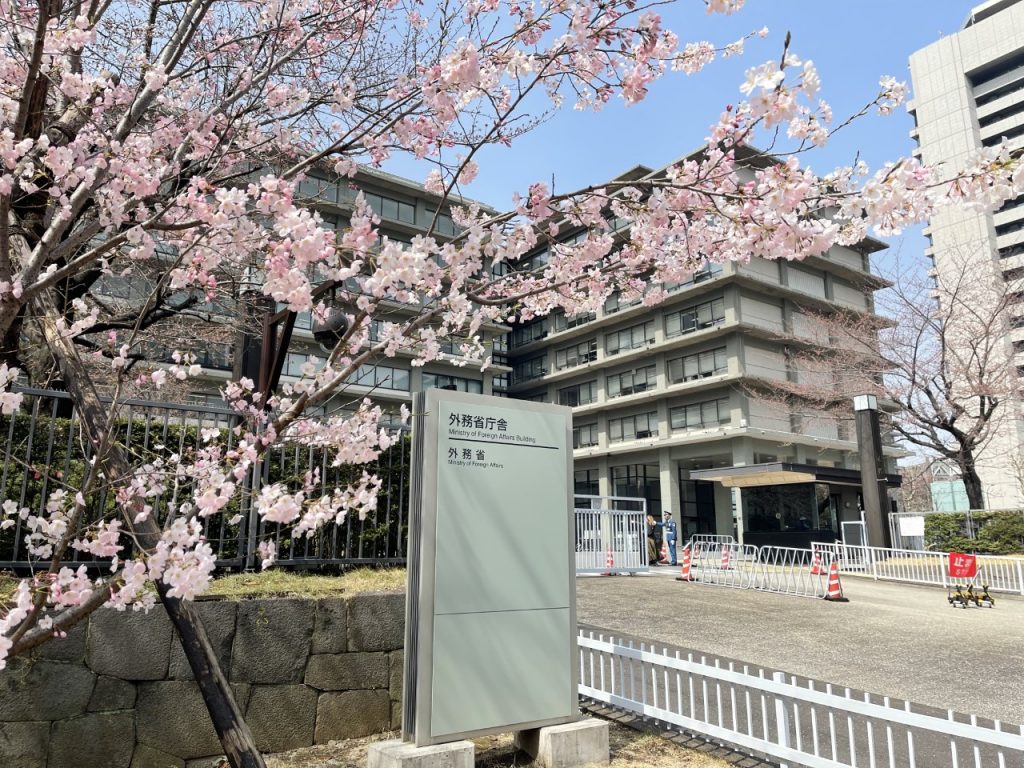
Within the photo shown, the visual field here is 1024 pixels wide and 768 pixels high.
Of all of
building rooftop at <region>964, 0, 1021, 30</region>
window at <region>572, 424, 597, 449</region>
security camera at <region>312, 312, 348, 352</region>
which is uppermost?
building rooftop at <region>964, 0, 1021, 30</region>

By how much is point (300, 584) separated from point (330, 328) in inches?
103

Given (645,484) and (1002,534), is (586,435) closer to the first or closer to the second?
(645,484)

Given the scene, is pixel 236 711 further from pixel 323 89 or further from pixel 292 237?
pixel 323 89

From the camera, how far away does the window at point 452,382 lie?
42.3 m

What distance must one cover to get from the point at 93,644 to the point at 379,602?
2.16 metres

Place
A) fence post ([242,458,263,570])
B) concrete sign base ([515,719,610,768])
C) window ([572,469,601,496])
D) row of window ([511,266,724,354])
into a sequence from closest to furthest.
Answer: concrete sign base ([515,719,610,768]), fence post ([242,458,263,570]), row of window ([511,266,724,354]), window ([572,469,601,496])

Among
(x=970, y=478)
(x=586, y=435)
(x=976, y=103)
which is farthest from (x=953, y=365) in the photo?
(x=976, y=103)

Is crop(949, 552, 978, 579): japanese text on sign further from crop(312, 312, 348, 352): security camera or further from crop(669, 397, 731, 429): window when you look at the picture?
crop(669, 397, 731, 429): window

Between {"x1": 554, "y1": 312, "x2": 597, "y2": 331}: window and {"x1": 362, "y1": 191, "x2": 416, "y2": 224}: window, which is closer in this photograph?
{"x1": 362, "y1": 191, "x2": 416, "y2": 224}: window

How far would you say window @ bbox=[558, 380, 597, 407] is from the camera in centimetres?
4581

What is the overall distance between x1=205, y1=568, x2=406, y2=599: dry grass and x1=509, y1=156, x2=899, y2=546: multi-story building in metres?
24.9

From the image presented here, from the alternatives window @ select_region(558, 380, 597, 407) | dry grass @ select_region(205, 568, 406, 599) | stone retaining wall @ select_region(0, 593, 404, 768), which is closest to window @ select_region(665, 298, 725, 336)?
window @ select_region(558, 380, 597, 407)

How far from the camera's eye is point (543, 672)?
514 centimetres

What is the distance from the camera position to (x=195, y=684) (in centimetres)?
487
